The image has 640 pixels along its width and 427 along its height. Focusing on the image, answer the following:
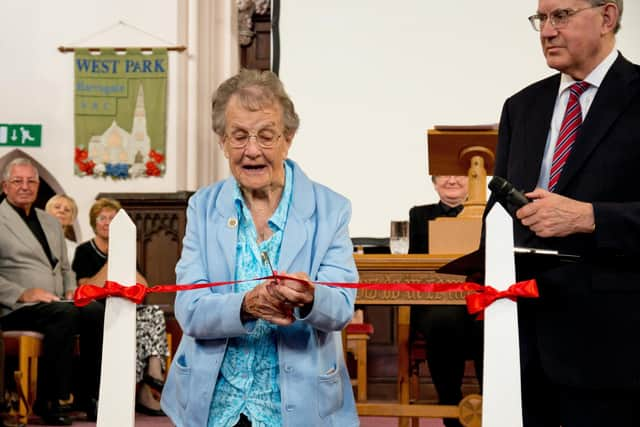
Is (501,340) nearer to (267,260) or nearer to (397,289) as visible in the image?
(397,289)

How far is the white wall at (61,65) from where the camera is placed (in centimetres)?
912

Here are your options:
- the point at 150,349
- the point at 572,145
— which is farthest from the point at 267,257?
the point at 150,349

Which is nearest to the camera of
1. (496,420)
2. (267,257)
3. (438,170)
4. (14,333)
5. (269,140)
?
(496,420)

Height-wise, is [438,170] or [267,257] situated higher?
[438,170]

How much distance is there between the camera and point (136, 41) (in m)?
9.12

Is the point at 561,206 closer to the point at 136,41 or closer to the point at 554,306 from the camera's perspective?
the point at 554,306

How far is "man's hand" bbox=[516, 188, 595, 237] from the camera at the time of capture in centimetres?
227

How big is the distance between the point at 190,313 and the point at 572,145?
3.24 feet

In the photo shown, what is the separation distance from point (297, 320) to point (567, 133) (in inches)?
31.0

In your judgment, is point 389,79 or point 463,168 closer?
point 463,168

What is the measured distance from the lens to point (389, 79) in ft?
29.0

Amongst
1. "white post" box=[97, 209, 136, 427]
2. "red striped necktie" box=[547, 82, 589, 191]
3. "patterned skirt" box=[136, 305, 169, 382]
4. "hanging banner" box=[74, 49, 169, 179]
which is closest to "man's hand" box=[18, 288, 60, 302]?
"patterned skirt" box=[136, 305, 169, 382]

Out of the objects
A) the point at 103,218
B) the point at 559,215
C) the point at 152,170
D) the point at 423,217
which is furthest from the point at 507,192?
the point at 152,170

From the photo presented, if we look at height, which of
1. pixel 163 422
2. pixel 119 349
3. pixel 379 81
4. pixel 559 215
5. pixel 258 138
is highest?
pixel 379 81
